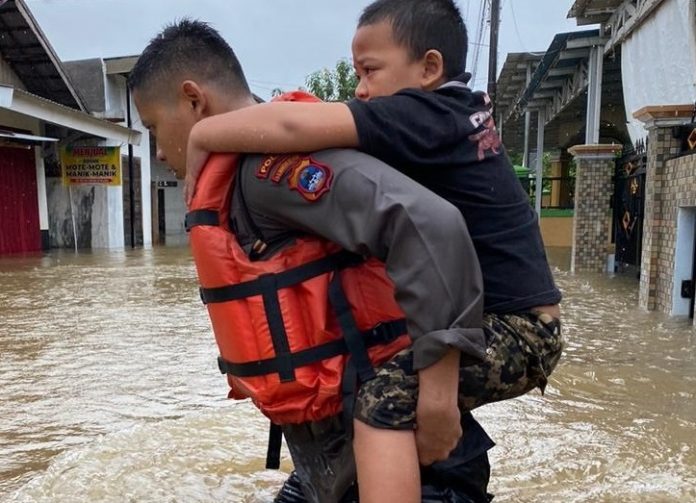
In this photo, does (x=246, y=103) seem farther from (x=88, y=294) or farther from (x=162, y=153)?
(x=88, y=294)

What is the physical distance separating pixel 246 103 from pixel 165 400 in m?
2.97

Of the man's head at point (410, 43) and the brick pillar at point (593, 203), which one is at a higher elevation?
the man's head at point (410, 43)

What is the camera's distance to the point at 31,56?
15.9m

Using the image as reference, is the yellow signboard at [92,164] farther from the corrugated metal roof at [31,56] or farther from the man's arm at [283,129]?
the man's arm at [283,129]

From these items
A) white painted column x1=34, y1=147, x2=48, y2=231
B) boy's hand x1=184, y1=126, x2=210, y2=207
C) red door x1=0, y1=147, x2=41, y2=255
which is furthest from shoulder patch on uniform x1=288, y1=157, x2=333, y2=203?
white painted column x1=34, y1=147, x2=48, y2=231

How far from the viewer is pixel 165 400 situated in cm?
413

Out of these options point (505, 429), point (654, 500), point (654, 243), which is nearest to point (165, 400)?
point (505, 429)

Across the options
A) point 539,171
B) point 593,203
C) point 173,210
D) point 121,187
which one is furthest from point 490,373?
point 173,210

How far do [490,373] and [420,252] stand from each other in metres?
0.34

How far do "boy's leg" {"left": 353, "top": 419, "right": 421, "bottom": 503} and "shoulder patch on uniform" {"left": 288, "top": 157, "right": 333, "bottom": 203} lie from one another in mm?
458

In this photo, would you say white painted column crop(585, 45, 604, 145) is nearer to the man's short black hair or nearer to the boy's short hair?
the boy's short hair

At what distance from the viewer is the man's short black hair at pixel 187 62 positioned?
1.55m

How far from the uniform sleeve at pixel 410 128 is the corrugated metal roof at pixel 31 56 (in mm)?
15580

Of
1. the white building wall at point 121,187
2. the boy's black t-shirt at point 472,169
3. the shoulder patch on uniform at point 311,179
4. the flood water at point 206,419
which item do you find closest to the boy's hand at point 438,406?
the boy's black t-shirt at point 472,169
